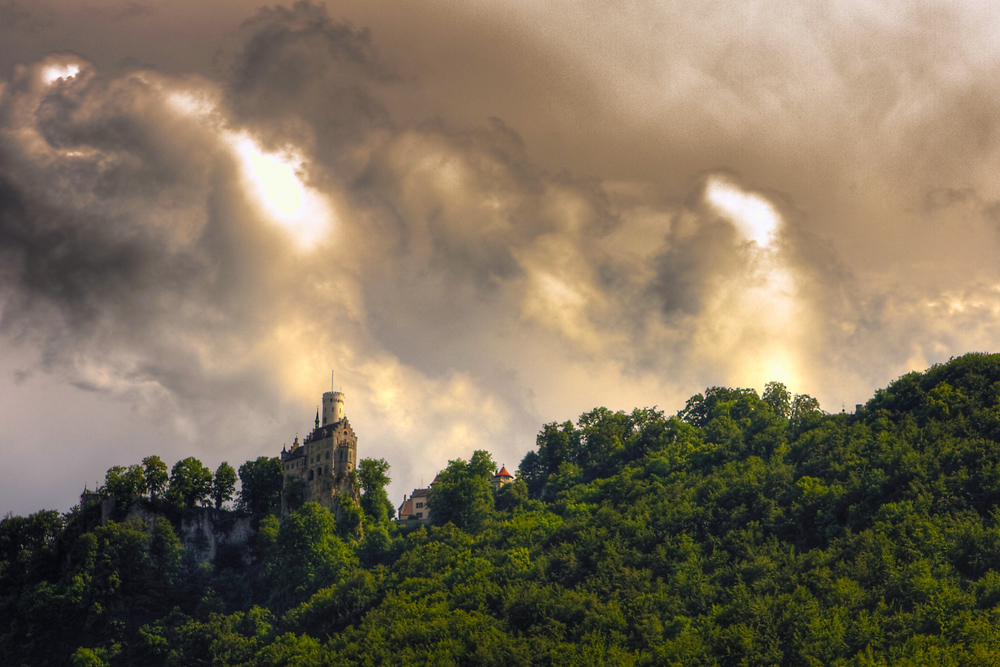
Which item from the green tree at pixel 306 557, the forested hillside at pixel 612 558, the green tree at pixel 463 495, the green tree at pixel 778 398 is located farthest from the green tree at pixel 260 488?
the green tree at pixel 778 398

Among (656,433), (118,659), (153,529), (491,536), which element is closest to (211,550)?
(153,529)

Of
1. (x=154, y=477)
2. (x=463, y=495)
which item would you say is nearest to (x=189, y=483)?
(x=154, y=477)

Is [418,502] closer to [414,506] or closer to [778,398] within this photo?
[414,506]

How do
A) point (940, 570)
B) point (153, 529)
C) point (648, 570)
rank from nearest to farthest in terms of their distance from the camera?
point (940, 570), point (648, 570), point (153, 529)

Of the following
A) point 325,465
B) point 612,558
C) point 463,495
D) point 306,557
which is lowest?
point 612,558

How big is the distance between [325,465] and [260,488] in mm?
7954

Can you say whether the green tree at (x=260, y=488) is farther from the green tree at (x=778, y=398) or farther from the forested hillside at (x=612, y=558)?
the green tree at (x=778, y=398)

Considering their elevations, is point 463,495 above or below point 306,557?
above

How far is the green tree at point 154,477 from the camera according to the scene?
109375mm

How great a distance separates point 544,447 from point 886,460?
147ft

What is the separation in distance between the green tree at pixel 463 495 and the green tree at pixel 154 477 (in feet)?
87.1

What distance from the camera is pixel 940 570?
71.9m

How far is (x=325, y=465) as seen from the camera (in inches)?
4390

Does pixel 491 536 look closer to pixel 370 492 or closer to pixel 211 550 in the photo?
pixel 370 492
